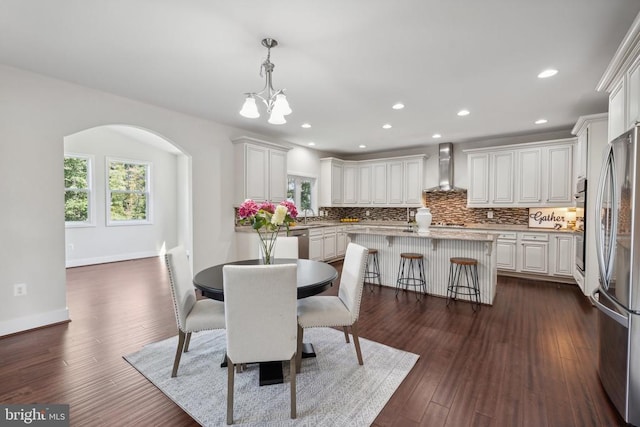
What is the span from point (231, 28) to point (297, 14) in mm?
535

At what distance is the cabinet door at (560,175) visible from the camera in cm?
502

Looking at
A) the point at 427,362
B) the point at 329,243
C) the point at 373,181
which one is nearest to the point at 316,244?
the point at 329,243

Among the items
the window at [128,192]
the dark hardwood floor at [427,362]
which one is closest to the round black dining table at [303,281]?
the dark hardwood floor at [427,362]

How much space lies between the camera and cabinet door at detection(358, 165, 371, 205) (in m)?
7.34

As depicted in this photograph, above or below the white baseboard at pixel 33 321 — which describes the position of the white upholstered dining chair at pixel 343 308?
above

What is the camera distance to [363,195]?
293 inches

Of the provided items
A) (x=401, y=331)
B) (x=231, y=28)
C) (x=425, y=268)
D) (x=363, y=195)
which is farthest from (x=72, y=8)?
(x=363, y=195)

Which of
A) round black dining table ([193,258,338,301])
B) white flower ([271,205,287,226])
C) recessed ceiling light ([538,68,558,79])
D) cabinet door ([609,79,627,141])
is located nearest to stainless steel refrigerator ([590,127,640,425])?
cabinet door ([609,79,627,141])

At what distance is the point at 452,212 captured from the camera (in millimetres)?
6535

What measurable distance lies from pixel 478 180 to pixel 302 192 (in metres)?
3.73

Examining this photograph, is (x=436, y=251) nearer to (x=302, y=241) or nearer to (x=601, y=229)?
(x=601, y=229)

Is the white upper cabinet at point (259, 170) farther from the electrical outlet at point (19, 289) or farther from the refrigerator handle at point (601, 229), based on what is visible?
the refrigerator handle at point (601, 229)

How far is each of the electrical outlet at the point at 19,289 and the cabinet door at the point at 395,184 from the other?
623cm

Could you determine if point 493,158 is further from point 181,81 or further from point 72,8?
point 72,8
